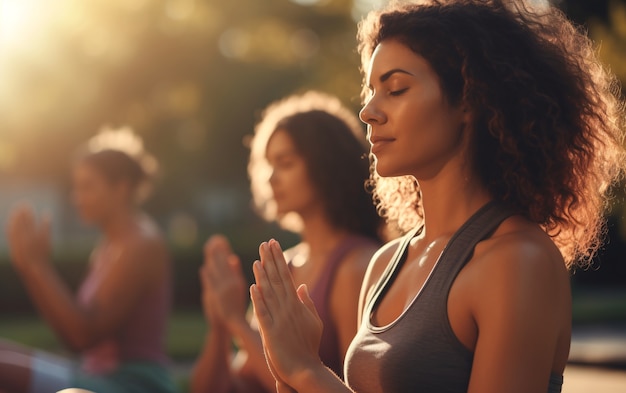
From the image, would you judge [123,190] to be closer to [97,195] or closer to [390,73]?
[97,195]

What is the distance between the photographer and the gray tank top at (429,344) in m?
2.18

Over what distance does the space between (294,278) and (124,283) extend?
4.44 ft

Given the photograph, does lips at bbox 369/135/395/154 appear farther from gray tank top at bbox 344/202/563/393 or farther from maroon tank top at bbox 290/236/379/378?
maroon tank top at bbox 290/236/379/378

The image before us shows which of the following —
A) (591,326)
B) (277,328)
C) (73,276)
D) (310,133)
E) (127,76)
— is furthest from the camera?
(127,76)

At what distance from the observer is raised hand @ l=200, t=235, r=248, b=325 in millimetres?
3674

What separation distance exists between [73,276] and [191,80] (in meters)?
7.52

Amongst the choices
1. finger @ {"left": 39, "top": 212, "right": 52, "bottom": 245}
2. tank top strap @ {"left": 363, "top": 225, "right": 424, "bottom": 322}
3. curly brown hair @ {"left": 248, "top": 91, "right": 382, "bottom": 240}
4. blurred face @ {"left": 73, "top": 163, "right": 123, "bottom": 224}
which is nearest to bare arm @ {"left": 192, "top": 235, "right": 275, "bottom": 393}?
curly brown hair @ {"left": 248, "top": 91, "right": 382, "bottom": 240}

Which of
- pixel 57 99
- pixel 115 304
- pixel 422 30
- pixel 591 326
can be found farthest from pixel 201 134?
pixel 422 30

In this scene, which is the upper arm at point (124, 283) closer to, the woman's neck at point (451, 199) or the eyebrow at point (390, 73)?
the woman's neck at point (451, 199)

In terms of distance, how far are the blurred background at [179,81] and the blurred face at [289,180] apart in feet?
17.4

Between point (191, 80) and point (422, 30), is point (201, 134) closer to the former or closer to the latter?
point (191, 80)

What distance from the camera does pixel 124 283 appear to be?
4934mm

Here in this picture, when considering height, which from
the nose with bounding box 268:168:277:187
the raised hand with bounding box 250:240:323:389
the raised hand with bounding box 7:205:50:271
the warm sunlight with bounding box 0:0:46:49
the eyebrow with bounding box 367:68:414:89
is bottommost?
the raised hand with bounding box 250:240:323:389

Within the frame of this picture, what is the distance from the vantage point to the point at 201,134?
856 inches
